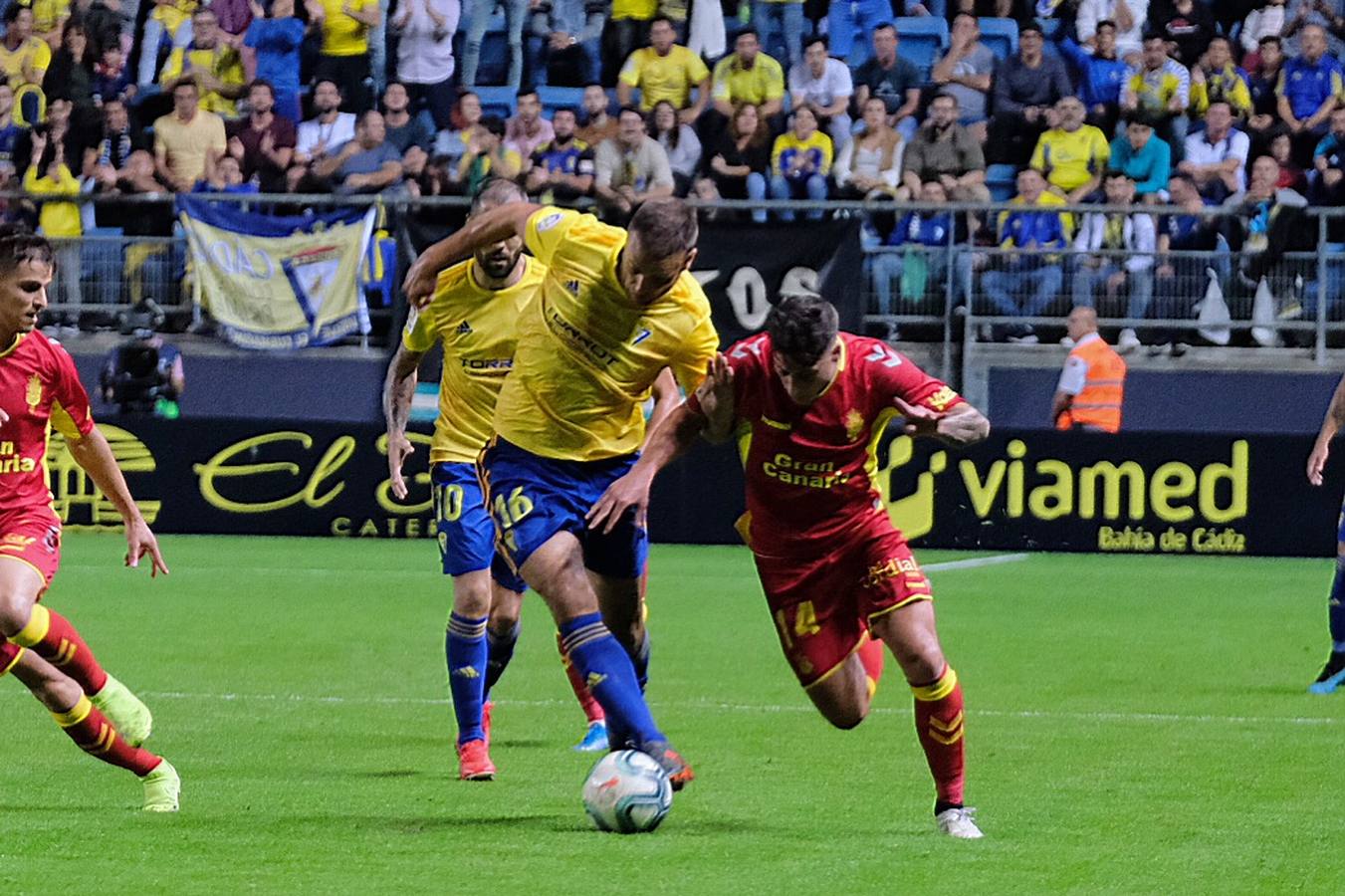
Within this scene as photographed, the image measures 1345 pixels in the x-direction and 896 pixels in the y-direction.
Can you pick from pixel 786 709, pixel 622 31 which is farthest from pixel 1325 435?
pixel 622 31

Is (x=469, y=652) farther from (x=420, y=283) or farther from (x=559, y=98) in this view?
(x=559, y=98)

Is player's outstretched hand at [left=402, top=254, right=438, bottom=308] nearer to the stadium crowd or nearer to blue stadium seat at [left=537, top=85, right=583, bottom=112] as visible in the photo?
the stadium crowd

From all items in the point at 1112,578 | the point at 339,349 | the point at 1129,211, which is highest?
the point at 1129,211

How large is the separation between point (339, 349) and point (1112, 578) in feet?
25.0

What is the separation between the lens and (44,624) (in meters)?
7.21

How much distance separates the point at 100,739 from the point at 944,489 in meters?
12.3

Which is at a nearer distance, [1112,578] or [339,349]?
[1112,578]

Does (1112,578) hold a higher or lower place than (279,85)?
lower

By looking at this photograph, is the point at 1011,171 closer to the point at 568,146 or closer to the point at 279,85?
the point at 568,146

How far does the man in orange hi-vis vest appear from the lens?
19141mm

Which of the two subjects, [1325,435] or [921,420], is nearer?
[921,420]

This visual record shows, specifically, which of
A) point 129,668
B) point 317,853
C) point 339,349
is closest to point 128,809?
point 317,853

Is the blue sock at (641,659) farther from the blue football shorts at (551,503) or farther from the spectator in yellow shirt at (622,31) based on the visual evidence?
the spectator in yellow shirt at (622,31)

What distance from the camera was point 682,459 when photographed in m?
19.3
